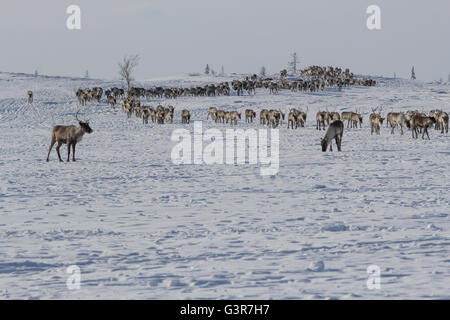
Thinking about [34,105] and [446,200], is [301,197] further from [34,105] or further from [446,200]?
[34,105]

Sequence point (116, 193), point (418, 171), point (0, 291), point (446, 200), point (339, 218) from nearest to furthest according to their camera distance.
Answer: point (0, 291)
point (339, 218)
point (446, 200)
point (116, 193)
point (418, 171)

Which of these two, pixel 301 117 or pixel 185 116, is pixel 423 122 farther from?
pixel 185 116

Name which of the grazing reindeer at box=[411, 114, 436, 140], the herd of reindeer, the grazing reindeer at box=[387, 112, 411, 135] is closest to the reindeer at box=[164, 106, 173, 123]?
the herd of reindeer

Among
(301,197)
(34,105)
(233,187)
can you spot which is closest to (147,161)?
(233,187)

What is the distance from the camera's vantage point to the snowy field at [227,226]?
5.53 metres

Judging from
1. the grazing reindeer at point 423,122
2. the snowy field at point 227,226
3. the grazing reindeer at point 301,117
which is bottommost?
the snowy field at point 227,226

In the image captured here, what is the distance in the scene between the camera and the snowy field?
553 centimetres

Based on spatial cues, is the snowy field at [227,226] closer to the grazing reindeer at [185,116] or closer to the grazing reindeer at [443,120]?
the grazing reindeer at [443,120]

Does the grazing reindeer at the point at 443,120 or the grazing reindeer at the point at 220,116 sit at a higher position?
the grazing reindeer at the point at 220,116

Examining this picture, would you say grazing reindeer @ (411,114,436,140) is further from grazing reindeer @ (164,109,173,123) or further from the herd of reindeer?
grazing reindeer @ (164,109,173,123)

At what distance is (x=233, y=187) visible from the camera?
12.1 metres

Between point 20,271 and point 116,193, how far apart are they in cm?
532

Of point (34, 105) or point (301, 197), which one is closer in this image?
point (301, 197)

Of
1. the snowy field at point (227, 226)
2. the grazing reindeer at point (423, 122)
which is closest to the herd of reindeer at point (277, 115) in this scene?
the grazing reindeer at point (423, 122)
